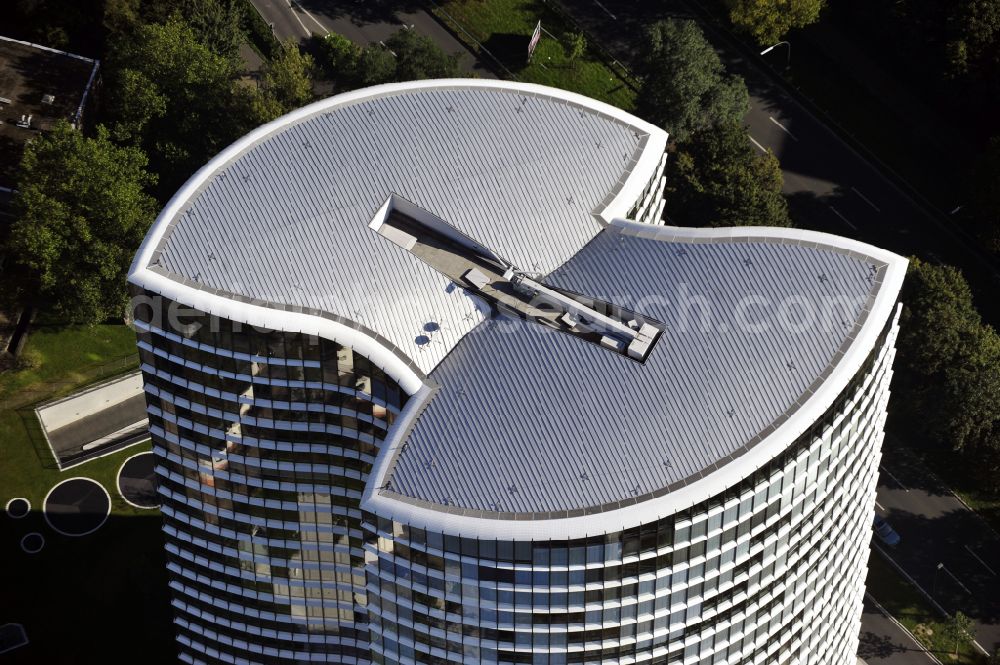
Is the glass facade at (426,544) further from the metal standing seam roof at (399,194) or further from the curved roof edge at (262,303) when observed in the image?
the metal standing seam roof at (399,194)

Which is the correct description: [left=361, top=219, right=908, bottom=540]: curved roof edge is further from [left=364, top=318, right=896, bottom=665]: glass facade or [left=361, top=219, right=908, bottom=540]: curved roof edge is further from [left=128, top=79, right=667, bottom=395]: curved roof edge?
[left=128, top=79, right=667, bottom=395]: curved roof edge

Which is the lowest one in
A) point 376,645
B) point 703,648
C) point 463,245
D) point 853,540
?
point 376,645

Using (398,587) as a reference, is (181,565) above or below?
below

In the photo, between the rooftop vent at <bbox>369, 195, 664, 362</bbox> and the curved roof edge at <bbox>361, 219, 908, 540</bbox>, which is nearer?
the curved roof edge at <bbox>361, 219, 908, 540</bbox>

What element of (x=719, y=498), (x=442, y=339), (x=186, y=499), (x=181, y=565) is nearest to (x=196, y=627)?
(x=181, y=565)

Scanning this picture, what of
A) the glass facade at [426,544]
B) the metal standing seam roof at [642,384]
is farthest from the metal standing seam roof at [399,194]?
the metal standing seam roof at [642,384]

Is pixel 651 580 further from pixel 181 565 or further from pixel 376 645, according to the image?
pixel 181 565

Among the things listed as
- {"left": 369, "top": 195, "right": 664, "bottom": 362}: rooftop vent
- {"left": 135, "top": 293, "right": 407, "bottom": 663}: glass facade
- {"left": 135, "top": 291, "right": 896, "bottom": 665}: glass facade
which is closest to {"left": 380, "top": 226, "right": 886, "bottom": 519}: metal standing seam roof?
{"left": 369, "top": 195, "right": 664, "bottom": 362}: rooftop vent
